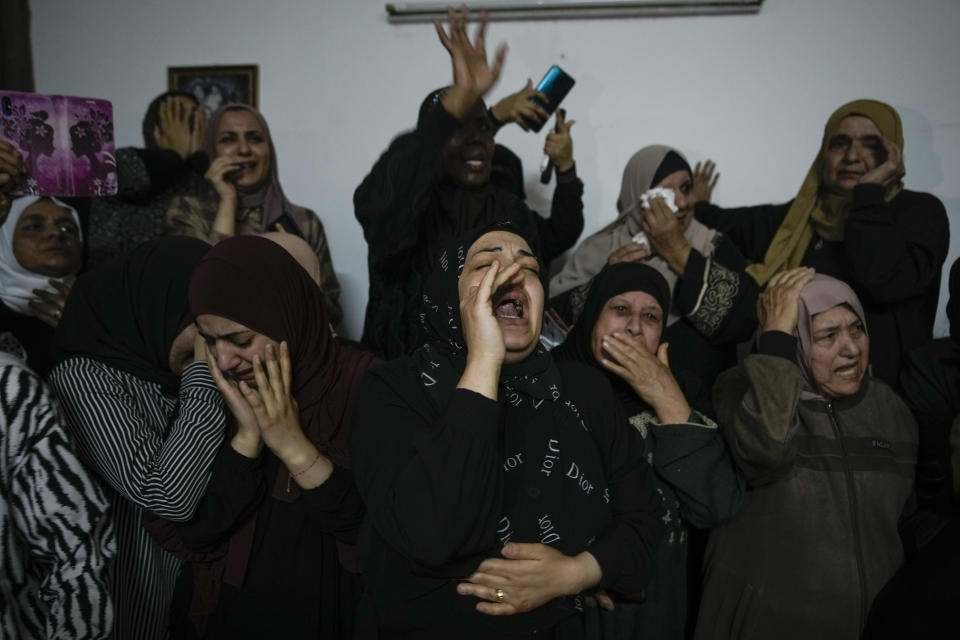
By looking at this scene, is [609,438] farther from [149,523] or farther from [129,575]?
[129,575]

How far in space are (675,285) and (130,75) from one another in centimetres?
289

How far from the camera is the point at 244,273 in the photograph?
62.0 inches

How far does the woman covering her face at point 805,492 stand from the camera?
5.73 ft

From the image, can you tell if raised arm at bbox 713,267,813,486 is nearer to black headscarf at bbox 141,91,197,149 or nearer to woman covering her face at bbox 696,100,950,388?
woman covering her face at bbox 696,100,950,388

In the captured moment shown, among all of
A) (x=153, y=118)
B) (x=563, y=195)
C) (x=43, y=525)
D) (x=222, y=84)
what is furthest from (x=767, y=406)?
(x=222, y=84)

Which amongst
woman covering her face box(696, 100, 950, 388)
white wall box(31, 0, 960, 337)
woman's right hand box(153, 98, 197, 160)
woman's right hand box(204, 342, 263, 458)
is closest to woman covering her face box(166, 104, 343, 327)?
woman's right hand box(153, 98, 197, 160)

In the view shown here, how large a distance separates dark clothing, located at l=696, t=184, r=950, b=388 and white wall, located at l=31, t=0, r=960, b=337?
1.00 meters

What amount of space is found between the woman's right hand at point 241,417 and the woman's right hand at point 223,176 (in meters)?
1.22

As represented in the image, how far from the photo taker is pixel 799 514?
1791 millimetres

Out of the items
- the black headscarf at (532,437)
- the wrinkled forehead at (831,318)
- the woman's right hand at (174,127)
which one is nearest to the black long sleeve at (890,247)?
the wrinkled forehead at (831,318)

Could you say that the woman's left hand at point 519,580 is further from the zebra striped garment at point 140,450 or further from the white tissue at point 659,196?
the white tissue at point 659,196

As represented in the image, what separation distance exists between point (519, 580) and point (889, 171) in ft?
6.02

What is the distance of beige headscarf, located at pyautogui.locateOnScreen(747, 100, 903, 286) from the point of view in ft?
8.34

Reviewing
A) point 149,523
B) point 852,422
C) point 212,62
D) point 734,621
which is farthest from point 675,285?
point 212,62
